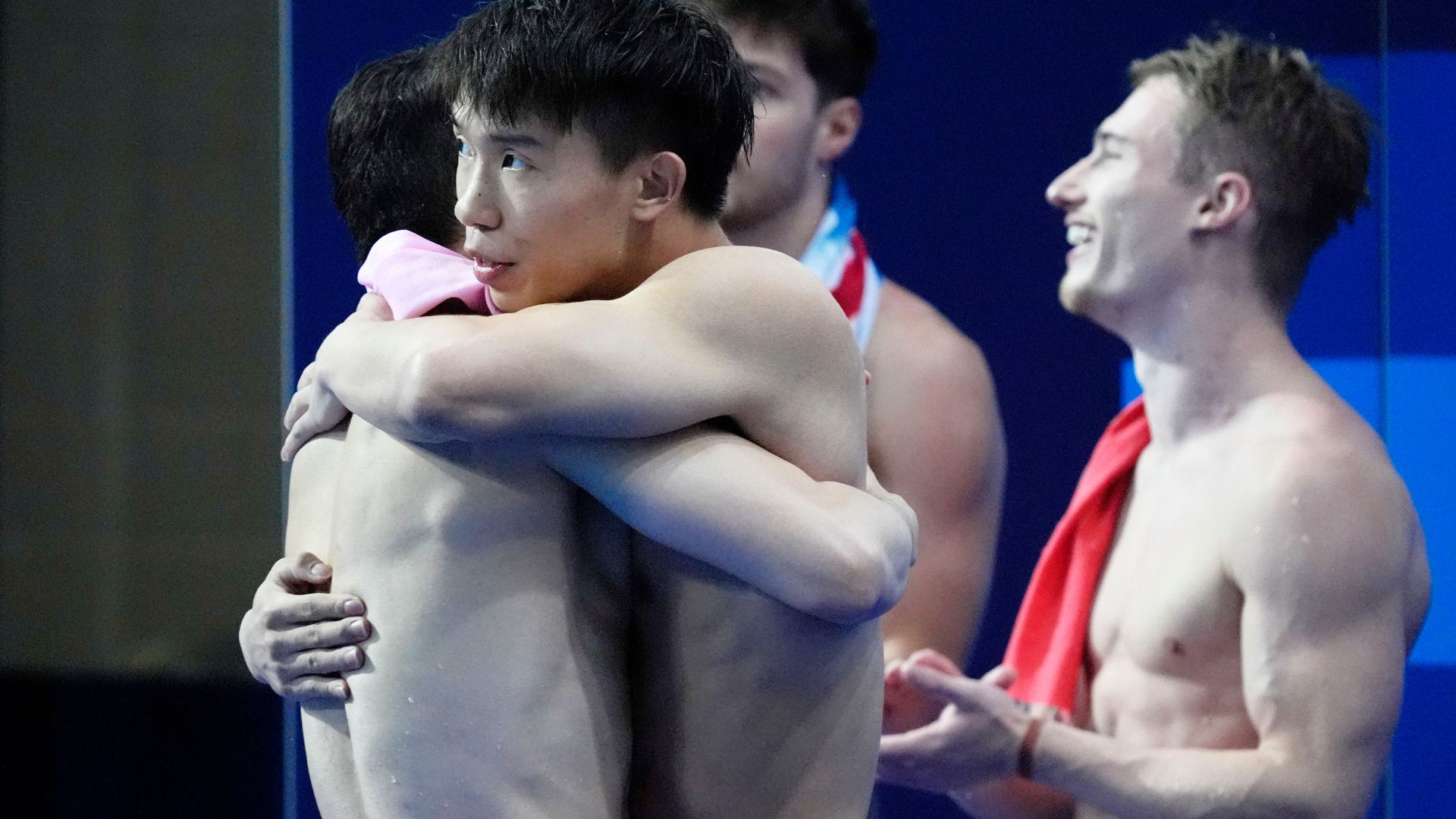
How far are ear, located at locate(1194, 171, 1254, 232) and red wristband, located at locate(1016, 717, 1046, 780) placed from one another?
2.26 ft

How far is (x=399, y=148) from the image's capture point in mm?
1375

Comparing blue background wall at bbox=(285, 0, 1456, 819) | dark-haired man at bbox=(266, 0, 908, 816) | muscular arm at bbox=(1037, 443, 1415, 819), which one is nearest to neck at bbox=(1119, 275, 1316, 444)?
Answer: muscular arm at bbox=(1037, 443, 1415, 819)

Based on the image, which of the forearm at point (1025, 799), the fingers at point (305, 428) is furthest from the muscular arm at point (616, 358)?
the forearm at point (1025, 799)

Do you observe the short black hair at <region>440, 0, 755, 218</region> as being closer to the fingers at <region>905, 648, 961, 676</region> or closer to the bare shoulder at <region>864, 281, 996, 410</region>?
the fingers at <region>905, 648, 961, 676</region>

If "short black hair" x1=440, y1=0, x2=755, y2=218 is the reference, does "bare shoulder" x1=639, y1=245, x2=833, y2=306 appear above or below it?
below

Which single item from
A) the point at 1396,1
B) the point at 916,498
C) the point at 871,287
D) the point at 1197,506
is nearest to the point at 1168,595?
the point at 1197,506

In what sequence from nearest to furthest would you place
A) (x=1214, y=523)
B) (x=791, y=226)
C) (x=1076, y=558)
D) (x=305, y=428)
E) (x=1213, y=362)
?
(x=305, y=428) < (x=1214, y=523) < (x=1213, y=362) < (x=1076, y=558) < (x=791, y=226)

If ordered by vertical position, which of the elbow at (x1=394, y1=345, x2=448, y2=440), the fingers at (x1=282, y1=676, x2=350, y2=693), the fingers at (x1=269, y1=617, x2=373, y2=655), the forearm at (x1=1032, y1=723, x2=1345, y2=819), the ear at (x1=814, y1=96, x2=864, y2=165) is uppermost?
the ear at (x1=814, y1=96, x2=864, y2=165)

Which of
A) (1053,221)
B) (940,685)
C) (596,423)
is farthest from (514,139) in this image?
(1053,221)

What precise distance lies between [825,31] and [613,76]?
1.33 metres

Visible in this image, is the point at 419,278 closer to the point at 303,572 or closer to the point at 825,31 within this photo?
the point at 303,572

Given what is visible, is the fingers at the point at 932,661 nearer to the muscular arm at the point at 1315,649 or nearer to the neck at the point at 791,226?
the muscular arm at the point at 1315,649

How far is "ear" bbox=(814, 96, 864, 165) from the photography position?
246 cm

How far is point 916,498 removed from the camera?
7.87 ft
